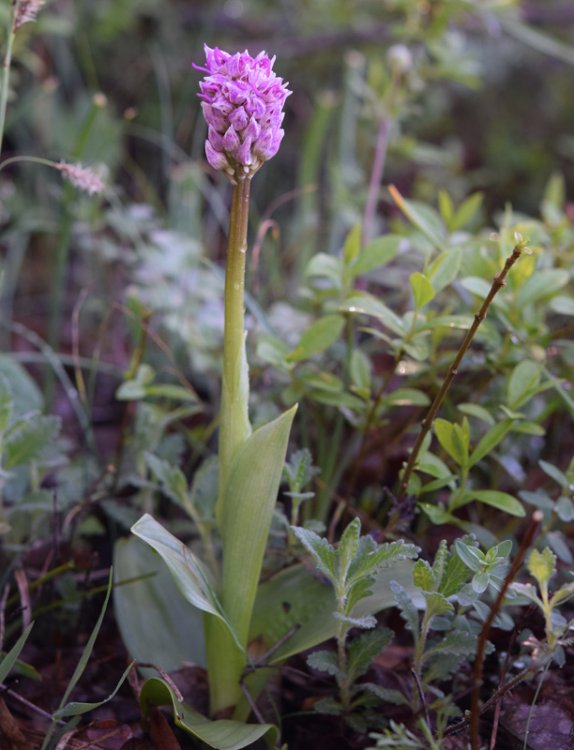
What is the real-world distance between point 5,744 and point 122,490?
1.45 ft

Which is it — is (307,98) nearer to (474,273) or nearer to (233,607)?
(474,273)

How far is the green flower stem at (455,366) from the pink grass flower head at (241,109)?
0.24m

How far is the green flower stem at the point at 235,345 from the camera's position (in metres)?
0.75

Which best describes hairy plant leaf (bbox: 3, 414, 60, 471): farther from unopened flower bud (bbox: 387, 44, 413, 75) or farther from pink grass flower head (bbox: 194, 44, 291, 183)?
unopened flower bud (bbox: 387, 44, 413, 75)

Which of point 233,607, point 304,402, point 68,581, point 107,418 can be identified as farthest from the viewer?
point 107,418

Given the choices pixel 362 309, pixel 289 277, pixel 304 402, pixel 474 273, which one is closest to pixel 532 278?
pixel 474 273

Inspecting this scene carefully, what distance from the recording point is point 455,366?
0.75m

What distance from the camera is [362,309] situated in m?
0.90

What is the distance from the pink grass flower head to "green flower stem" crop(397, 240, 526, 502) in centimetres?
24

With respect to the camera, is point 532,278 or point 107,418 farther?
point 107,418

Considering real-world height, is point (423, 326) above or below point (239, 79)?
below

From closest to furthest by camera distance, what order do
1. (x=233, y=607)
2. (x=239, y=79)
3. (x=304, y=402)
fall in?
(x=239, y=79) < (x=233, y=607) < (x=304, y=402)

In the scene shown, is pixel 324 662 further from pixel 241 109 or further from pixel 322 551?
pixel 241 109

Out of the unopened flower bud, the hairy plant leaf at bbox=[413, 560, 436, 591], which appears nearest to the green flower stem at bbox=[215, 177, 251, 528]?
the hairy plant leaf at bbox=[413, 560, 436, 591]
